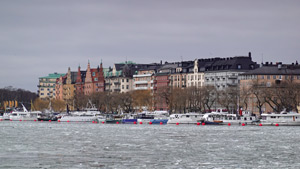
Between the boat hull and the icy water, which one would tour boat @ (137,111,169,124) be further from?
the icy water

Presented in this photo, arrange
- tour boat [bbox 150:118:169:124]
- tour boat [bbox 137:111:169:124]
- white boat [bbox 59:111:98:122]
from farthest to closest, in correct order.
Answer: white boat [bbox 59:111:98:122] < tour boat [bbox 137:111:169:124] < tour boat [bbox 150:118:169:124]

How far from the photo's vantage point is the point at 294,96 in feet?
554

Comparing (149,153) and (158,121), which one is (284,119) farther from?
(149,153)

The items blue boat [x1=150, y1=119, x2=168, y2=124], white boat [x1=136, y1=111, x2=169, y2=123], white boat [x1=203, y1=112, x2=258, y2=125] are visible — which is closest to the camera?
white boat [x1=203, y1=112, x2=258, y2=125]

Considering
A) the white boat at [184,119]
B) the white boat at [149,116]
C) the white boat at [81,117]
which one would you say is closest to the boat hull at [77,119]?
the white boat at [81,117]

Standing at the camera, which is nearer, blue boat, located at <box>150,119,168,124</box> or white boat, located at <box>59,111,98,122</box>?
blue boat, located at <box>150,119,168,124</box>

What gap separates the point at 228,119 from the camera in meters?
160

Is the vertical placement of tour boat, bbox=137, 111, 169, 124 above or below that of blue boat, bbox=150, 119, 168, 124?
above

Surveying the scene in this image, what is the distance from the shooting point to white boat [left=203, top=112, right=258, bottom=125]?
15738 cm

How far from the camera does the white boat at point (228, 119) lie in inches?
6196

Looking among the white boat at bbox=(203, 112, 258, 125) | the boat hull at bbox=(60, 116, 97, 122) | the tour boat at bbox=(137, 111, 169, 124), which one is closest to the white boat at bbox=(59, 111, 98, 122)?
the boat hull at bbox=(60, 116, 97, 122)

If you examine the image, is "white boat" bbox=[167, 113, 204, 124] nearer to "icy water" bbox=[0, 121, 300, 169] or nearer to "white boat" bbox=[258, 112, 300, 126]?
"white boat" bbox=[258, 112, 300, 126]

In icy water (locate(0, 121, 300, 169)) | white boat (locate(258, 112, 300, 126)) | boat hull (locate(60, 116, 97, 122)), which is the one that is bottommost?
icy water (locate(0, 121, 300, 169))

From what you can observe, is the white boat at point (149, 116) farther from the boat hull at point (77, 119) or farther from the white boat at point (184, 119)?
the boat hull at point (77, 119)
